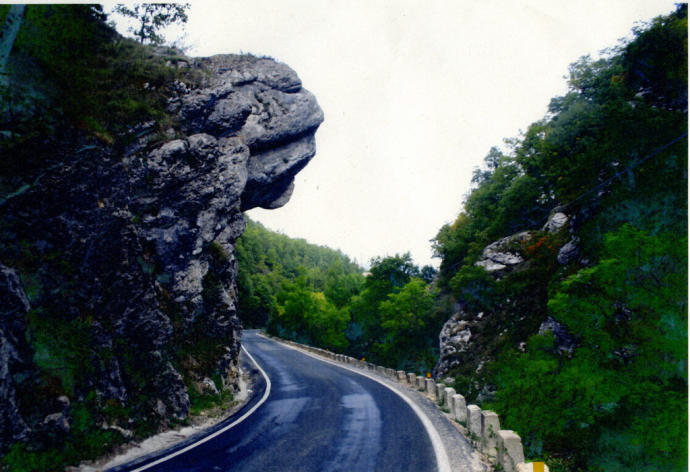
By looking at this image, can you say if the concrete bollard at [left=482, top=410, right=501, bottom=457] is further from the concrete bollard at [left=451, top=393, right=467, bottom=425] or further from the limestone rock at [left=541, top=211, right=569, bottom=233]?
the limestone rock at [left=541, top=211, right=569, bottom=233]

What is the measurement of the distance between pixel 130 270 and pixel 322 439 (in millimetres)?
7587

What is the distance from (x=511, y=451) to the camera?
6.29m

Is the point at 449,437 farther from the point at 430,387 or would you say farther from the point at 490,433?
the point at 430,387

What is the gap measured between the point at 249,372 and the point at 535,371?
17538 mm

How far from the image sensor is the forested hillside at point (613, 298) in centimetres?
1007

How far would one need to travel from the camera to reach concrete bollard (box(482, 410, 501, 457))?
7.59 meters

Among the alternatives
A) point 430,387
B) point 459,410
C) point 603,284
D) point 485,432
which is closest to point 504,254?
point 430,387

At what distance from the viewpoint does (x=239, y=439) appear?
32.3 feet

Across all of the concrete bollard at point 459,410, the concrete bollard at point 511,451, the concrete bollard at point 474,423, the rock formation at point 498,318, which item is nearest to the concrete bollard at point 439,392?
the concrete bollard at point 459,410

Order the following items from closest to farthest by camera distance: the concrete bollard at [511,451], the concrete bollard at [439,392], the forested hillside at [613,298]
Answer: the concrete bollard at [511,451] → the forested hillside at [613,298] → the concrete bollard at [439,392]

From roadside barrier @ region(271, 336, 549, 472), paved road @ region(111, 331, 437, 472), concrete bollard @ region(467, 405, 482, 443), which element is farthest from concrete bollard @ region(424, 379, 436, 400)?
concrete bollard @ region(467, 405, 482, 443)

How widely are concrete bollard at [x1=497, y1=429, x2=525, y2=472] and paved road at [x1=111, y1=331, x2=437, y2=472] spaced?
1.47m

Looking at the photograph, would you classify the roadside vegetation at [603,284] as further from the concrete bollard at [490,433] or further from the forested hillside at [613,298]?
the concrete bollard at [490,433]

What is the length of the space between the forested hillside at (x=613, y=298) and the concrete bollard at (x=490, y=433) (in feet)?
14.6
